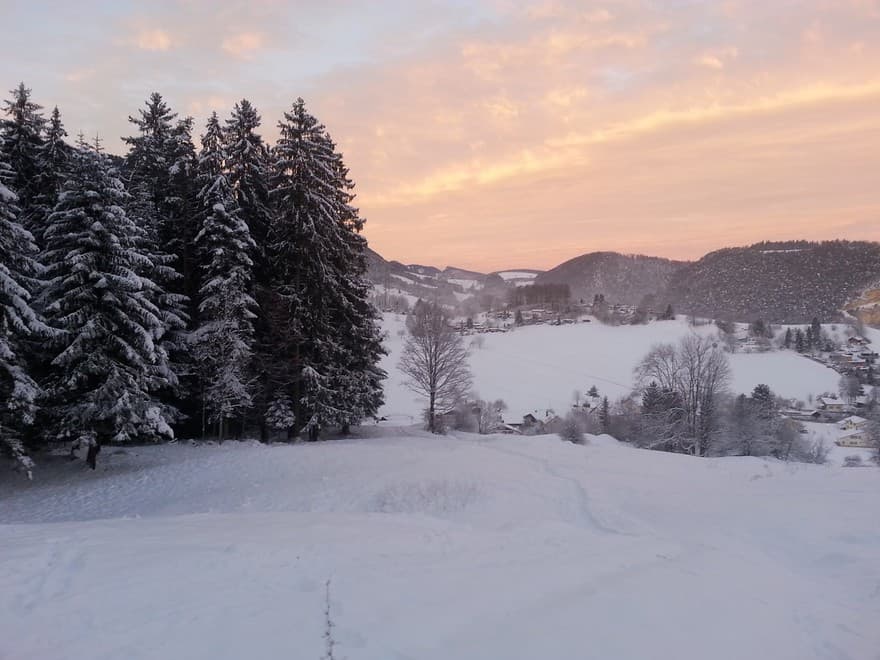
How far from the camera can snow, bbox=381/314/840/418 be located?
7794cm

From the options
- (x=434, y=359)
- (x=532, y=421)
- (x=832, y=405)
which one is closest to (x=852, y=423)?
(x=832, y=405)

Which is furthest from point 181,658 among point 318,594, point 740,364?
point 740,364

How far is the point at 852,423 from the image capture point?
217 ft

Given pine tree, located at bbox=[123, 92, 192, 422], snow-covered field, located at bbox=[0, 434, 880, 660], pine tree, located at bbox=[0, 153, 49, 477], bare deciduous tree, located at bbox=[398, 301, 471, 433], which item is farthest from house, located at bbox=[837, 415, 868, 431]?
pine tree, located at bbox=[0, 153, 49, 477]

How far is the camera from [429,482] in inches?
552

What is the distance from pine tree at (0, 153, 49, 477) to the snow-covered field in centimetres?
231

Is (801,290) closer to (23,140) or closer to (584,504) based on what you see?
(584,504)

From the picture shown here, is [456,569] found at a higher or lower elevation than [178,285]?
lower

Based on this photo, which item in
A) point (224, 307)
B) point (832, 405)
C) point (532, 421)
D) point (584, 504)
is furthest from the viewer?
point (832, 405)

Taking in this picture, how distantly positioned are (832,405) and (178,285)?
93.3 m

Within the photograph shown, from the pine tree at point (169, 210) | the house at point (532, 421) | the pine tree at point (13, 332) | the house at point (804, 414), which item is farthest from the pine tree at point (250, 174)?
the house at point (804, 414)

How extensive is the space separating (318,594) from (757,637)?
5.62m

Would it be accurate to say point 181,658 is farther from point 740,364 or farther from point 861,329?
point 861,329

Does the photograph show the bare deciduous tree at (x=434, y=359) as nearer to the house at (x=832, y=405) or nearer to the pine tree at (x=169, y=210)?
the pine tree at (x=169, y=210)
